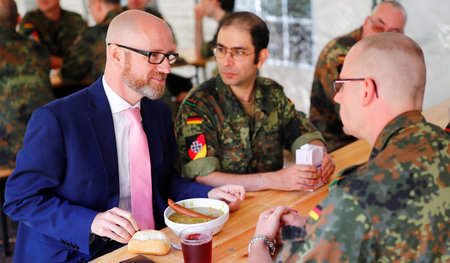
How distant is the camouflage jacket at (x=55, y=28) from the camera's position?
536cm

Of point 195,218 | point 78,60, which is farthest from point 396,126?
point 78,60

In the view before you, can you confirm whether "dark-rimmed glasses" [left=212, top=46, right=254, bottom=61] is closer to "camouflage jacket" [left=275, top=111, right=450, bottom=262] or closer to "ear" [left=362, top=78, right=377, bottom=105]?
"ear" [left=362, top=78, right=377, bottom=105]

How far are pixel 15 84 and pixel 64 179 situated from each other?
186cm

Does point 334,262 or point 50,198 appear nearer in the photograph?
point 334,262

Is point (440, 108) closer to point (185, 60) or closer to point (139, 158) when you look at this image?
point (139, 158)

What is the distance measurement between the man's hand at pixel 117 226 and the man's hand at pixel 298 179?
0.72 metres

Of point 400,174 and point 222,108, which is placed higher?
point 400,174

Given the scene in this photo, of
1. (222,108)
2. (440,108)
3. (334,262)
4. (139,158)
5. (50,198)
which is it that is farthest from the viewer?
(440,108)

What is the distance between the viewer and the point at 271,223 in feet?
5.16

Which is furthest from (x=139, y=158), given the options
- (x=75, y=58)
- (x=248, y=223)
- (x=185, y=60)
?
(x=185, y=60)

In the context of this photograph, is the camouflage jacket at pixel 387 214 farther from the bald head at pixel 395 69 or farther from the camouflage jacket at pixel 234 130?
the camouflage jacket at pixel 234 130

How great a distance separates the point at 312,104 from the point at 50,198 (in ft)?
7.00

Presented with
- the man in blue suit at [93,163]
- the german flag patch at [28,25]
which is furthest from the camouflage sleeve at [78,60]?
the man in blue suit at [93,163]

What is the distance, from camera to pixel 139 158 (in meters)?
1.96
